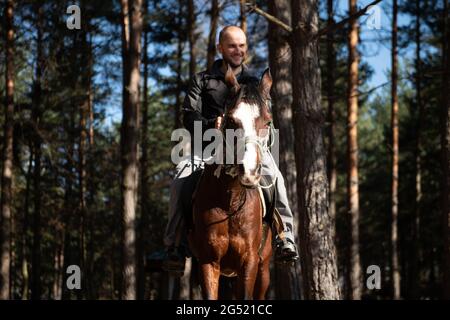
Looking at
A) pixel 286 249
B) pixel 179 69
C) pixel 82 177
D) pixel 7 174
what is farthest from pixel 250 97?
pixel 179 69

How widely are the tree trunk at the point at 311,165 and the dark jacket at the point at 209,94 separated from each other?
461 centimetres

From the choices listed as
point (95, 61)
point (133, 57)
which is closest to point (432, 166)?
point (95, 61)

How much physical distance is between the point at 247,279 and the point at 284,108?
→ 9.41 meters

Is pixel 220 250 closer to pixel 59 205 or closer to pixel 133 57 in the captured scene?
pixel 133 57

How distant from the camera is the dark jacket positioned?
742 centimetres

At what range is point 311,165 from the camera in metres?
12.0

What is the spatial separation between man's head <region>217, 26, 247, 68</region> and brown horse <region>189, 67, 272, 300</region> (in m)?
0.78

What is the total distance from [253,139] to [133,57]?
1209 cm

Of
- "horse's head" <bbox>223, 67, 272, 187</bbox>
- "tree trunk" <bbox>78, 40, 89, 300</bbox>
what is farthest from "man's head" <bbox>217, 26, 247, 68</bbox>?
"tree trunk" <bbox>78, 40, 89, 300</bbox>

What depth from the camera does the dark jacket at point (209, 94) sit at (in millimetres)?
7422

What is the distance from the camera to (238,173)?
6246 mm

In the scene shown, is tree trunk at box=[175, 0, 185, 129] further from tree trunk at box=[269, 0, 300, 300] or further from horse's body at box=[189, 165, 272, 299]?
horse's body at box=[189, 165, 272, 299]

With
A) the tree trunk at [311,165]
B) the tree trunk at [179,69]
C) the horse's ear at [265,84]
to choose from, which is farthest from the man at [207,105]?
the tree trunk at [179,69]

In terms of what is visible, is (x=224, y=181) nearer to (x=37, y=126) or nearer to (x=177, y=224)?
(x=177, y=224)
